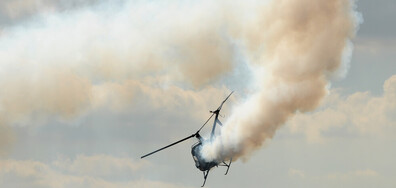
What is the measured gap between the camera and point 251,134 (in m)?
193

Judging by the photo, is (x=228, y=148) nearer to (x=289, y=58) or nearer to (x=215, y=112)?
(x=215, y=112)

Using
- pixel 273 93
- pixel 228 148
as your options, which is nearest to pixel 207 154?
pixel 228 148

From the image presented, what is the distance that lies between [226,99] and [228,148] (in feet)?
29.2

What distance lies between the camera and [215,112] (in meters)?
193

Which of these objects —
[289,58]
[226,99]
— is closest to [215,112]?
[226,99]

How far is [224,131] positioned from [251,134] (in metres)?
4.93

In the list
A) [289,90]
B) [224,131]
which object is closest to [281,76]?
[289,90]

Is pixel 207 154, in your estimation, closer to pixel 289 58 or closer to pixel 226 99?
pixel 226 99

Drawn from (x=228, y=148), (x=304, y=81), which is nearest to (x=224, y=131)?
(x=228, y=148)

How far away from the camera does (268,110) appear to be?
191500 millimetres

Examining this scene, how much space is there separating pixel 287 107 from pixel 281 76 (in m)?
5.86

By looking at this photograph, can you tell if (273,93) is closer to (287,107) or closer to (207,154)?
(287,107)

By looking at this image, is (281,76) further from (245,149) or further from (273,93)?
(245,149)

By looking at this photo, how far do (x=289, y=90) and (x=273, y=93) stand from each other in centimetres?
299
